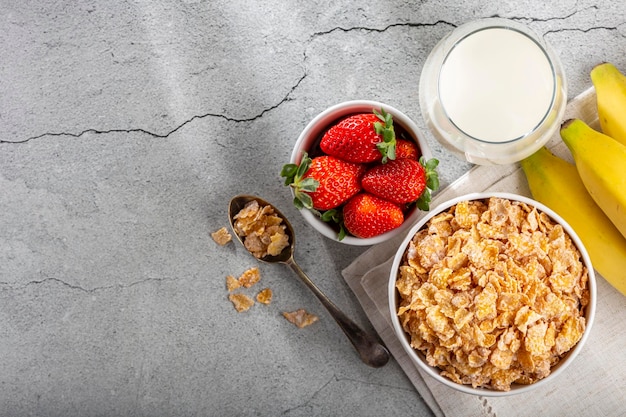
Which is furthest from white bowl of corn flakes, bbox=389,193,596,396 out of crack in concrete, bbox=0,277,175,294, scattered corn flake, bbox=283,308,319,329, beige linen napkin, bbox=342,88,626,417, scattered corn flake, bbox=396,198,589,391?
crack in concrete, bbox=0,277,175,294

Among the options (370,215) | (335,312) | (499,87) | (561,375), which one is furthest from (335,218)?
(561,375)

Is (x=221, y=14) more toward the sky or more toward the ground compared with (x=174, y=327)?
more toward the sky

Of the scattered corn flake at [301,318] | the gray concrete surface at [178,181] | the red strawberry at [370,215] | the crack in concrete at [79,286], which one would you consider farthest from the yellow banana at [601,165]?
the crack in concrete at [79,286]

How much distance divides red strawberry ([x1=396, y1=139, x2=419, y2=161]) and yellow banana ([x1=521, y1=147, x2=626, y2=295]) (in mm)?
185

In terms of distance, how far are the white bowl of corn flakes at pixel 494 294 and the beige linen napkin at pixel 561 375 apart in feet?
0.36

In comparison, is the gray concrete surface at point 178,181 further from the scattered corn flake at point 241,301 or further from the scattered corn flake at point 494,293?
the scattered corn flake at point 494,293

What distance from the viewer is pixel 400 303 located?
1.01 metres

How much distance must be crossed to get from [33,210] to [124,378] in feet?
1.13


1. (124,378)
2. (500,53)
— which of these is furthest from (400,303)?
(124,378)

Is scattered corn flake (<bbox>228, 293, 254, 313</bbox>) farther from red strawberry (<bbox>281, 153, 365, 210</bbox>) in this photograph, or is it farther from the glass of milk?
the glass of milk

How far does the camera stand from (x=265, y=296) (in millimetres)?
1157

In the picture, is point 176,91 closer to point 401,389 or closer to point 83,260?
point 83,260

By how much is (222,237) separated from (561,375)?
2.00ft

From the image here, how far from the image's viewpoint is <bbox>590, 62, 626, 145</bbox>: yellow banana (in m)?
1.01
